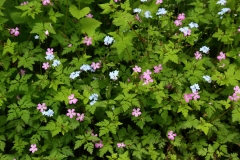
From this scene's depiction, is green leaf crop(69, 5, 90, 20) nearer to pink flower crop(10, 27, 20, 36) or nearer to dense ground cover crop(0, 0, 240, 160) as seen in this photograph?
dense ground cover crop(0, 0, 240, 160)

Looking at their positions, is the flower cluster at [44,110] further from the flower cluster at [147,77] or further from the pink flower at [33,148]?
the flower cluster at [147,77]

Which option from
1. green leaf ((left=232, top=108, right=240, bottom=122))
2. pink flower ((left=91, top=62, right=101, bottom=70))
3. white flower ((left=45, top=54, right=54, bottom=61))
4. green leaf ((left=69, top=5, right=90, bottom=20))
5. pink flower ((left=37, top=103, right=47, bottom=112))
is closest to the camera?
green leaf ((left=232, top=108, right=240, bottom=122))

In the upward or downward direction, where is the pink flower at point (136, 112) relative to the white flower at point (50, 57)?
downward

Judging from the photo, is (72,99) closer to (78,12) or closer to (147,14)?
(78,12)

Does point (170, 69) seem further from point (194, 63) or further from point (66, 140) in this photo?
point (66, 140)

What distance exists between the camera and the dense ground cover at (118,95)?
3188 millimetres

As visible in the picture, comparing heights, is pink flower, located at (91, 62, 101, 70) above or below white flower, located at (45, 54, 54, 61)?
below

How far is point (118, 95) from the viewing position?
337 cm

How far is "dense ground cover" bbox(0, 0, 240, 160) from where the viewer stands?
3.19 meters

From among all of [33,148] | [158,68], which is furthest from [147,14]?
[33,148]

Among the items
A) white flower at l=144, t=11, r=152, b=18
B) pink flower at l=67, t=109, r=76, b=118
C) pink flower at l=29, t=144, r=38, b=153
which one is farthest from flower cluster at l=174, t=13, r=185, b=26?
pink flower at l=29, t=144, r=38, b=153

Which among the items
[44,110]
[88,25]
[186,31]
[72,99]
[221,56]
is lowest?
[44,110]

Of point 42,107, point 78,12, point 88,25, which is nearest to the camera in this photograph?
point 42,107

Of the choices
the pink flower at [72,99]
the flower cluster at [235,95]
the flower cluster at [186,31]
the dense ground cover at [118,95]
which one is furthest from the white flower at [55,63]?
the flower cluster at [235,95]
